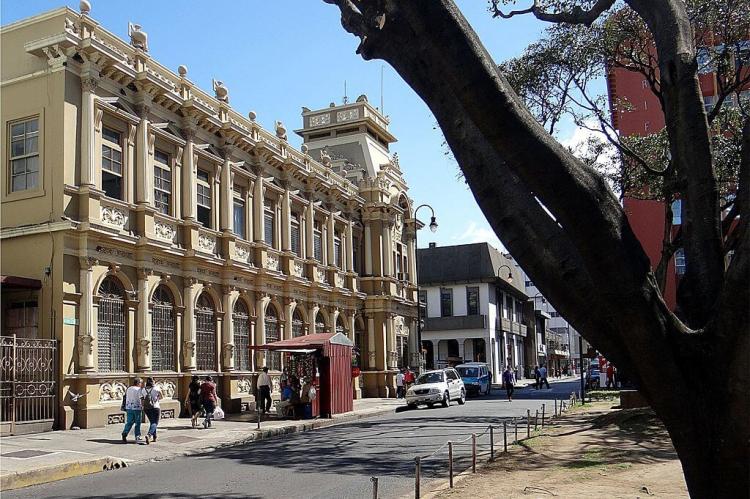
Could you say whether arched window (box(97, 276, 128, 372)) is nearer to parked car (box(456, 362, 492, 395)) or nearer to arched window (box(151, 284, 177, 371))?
arched window (box(151, 284, 177, 371))

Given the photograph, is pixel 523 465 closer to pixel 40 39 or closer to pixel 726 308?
pixel 726 308

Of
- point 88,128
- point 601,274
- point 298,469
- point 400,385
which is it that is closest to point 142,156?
point 88,128

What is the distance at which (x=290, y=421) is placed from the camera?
24.6 m

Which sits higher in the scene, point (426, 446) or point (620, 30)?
point (620, 30)

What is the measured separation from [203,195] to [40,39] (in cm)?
798

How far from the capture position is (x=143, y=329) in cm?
2311

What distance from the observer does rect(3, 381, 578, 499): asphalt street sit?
37.4ft

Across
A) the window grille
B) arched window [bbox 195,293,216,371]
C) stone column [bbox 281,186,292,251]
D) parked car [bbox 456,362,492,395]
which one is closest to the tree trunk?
the window grille

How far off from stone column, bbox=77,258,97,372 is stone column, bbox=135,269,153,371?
2064 mm

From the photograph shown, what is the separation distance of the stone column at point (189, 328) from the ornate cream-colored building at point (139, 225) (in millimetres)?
46

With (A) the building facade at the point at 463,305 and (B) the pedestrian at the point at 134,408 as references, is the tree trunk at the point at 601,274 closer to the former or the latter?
(B) the pedestrian at the point at 134,408

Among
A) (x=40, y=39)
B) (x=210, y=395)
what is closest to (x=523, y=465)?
(x=210, y=395)

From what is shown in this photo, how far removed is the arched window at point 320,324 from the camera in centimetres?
3538

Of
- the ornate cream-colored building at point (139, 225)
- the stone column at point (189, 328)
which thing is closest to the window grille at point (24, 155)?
the ornate cream-colored building at point (139, 225)
